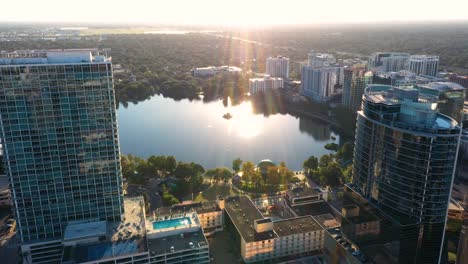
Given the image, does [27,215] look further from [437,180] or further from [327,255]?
[437,180]

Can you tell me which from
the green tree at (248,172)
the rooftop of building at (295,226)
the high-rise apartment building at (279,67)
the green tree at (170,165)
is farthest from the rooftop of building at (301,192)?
the high-rise apartment building at (279,67)

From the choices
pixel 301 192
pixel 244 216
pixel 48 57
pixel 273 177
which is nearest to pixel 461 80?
pixel 273 177

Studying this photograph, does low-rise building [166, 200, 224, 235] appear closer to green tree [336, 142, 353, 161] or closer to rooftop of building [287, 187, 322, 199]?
rooftop of building [287, 187, 322, 199]

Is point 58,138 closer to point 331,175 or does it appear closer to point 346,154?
point 331,175

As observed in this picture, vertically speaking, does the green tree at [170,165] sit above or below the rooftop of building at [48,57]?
below

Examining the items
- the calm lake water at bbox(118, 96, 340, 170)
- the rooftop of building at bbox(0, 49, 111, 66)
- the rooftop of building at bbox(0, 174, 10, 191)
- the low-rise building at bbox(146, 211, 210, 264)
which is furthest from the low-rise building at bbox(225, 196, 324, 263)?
the rooftop of building at bbox(0, 174, 10, 191)

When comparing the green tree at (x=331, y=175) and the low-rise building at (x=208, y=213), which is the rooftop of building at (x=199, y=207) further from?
the green tree at (x=331, y=175)
